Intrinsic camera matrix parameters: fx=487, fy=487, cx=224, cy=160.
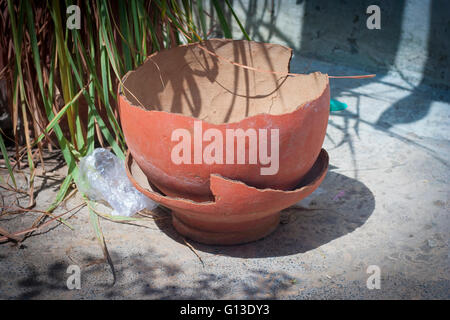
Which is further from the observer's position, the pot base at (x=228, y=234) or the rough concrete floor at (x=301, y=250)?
the pot base at (x=228, y=234)

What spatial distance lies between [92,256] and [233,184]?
0.67 m

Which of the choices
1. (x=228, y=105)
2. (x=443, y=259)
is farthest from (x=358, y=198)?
(x=228, y=105)

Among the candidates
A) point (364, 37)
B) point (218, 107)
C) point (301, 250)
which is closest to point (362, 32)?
point (364, 37)

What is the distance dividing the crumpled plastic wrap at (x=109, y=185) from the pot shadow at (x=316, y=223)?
0.14m

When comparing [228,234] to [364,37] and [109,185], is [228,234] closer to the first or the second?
[109,185]

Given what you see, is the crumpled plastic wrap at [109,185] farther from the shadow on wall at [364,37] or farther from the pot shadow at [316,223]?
the shadow on wall at [364,37]

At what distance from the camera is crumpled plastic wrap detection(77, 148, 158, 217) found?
2120mm

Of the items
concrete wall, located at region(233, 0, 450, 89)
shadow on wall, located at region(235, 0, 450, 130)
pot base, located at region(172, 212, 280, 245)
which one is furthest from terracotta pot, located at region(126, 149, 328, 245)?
concrete wall, located at region(233, 0, 450, 89)

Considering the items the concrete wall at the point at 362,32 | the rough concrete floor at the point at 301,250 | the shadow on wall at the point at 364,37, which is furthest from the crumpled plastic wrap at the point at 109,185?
the concrete wall at the point at 362,32

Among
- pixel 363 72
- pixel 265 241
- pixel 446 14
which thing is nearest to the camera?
pixel 265 241

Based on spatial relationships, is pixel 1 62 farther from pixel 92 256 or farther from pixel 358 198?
pixel 358 198

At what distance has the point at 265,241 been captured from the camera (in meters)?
1.98

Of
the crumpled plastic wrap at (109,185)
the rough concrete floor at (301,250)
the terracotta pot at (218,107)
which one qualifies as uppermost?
the terracotta pot at (218,107)

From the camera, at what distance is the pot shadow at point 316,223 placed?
1.93 metres
